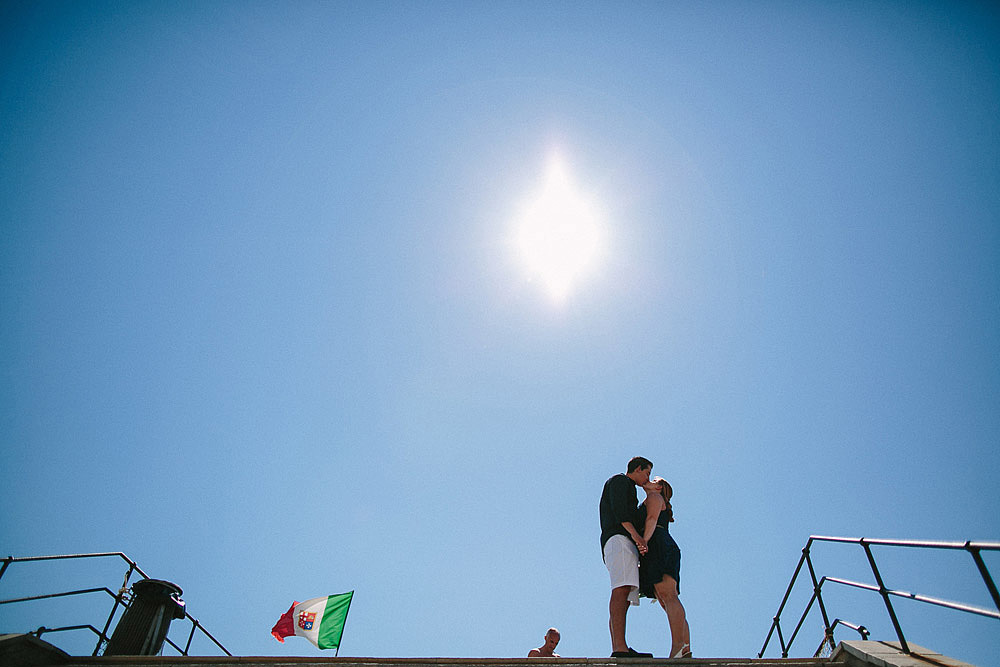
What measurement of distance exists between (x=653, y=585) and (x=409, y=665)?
2.24 meters

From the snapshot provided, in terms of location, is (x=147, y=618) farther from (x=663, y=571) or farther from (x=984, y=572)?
(x=984, y=572)

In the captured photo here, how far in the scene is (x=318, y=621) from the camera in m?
9.87

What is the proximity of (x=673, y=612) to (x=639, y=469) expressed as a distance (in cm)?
128

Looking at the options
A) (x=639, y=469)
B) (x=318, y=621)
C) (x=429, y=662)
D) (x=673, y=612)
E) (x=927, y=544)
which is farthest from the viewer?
(x=318, y=621)

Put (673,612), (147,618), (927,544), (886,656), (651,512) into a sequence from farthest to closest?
(147,618)
(651,512)
(673,612)
(886,656)
(927,544)

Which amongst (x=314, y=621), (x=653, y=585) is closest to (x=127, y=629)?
(x=314, y=621)

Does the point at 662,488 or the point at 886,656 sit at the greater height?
the point at 662,488

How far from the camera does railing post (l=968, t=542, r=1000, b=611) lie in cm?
289

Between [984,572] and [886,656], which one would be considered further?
[886,656]

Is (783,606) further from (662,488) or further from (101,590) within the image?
(101,590)

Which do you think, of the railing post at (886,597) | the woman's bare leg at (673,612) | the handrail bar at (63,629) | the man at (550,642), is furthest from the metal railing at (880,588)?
the handrail bar at (63,629)

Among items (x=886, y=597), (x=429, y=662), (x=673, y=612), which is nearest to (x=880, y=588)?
(x=886, y=597)

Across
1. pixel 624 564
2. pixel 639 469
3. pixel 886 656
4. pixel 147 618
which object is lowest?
pixel 886 656

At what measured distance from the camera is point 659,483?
17.6ft
